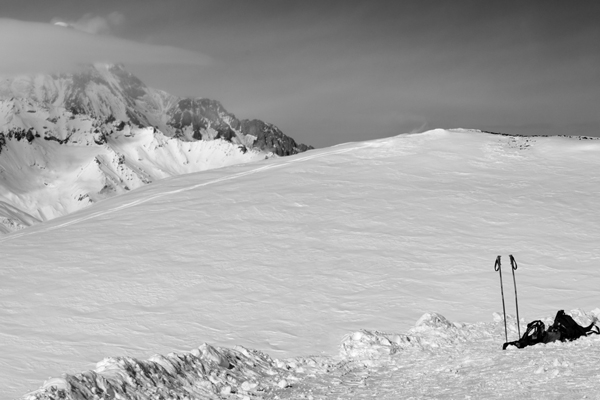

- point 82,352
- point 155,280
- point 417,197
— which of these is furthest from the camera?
point 417,197

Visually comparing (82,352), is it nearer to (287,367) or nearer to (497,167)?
(287,367)

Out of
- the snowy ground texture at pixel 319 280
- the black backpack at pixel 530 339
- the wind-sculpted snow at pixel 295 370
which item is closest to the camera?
the wind-sculpted snow at pixel 295 370

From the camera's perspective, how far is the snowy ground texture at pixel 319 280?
9375 millimetres

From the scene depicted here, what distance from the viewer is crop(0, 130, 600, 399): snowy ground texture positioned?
30.8ft

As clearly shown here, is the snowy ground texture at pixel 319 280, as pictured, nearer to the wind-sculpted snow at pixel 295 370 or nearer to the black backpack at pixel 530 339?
the wind-sculpted snow at pixel 295 370

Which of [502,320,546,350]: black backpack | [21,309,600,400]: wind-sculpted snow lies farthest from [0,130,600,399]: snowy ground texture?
[502,320,546,350]: black backpack

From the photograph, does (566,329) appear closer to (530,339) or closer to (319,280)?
(530,339)

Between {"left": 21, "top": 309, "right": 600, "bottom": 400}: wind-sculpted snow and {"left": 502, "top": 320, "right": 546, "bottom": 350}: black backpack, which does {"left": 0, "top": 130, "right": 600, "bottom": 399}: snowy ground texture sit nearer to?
{"left": 21, "top": 309, "right": 600, "bottom": 400}: wind-sculpted snow

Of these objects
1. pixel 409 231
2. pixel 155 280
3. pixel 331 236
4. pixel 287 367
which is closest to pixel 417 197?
pixel 409 231

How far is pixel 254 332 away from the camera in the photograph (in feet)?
44.0

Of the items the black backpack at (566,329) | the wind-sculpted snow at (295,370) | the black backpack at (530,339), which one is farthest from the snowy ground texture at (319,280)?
the black backpack at (566,329)

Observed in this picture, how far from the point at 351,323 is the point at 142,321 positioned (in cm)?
463

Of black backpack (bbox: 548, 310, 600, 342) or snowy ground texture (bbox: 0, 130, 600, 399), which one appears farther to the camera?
black backpack (bbox: 548, 310, 600, 342)

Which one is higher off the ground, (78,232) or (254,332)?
(78,232)
